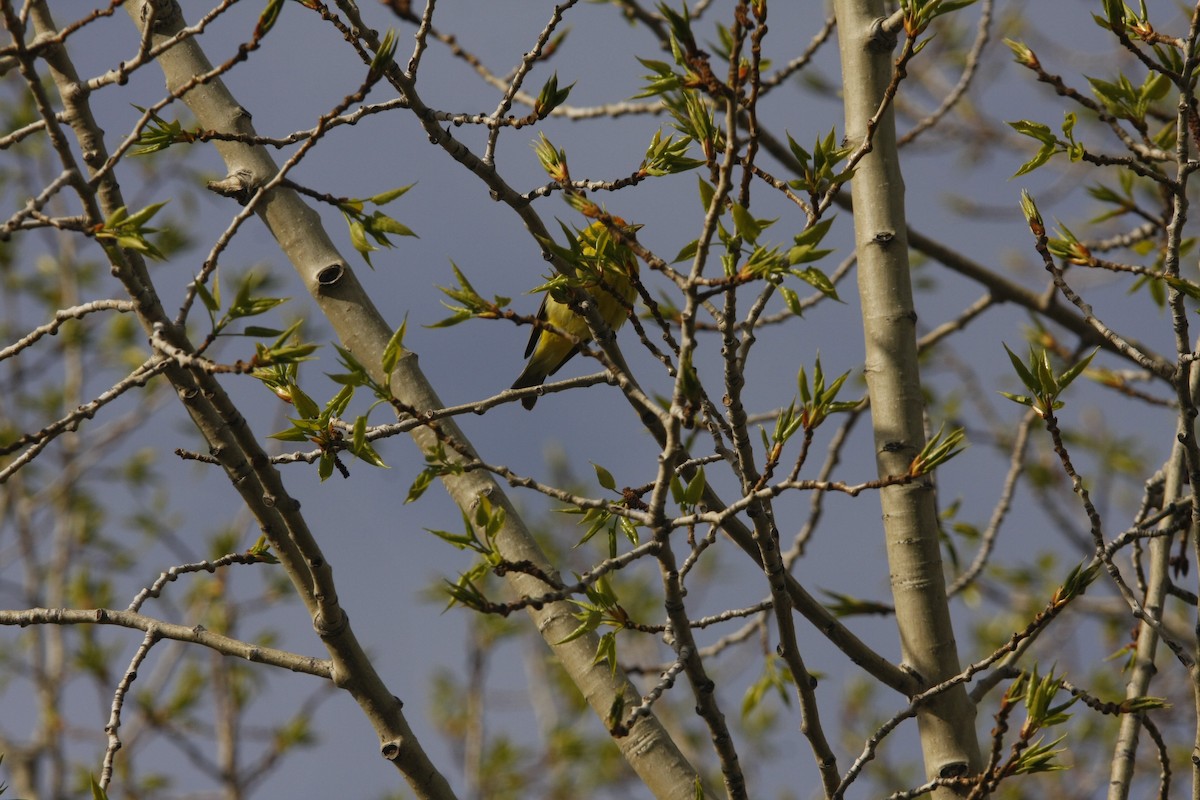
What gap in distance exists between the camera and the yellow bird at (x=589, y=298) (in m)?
2.39

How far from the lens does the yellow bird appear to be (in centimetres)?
239

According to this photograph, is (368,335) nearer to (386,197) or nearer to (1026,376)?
(386,197)

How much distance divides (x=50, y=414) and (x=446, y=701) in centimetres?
419

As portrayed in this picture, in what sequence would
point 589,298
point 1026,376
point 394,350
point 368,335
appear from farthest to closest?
point 368,335, point 589,298, point 1026,376, point 394,350

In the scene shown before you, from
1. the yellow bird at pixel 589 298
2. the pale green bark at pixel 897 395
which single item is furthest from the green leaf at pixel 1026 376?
the yellow bird at pixel 589 298

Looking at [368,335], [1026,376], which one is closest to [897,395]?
[1026,376]

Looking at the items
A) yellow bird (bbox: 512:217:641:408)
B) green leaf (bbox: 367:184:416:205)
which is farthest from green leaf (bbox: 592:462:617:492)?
green leaf (bbox: 367:184:416:205)

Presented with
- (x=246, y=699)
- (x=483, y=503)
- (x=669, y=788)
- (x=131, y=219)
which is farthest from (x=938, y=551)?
(x=246, y=699)

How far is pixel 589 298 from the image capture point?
2.83 metres

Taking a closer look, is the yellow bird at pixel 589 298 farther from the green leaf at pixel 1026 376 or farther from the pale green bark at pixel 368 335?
the green leaf at pixel 1026 376

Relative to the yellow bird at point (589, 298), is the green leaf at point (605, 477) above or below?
below

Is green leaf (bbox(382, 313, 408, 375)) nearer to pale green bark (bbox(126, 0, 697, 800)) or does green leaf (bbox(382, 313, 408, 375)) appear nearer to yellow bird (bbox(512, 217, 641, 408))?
yellow bird (bbox(512, 217, 641, 408))

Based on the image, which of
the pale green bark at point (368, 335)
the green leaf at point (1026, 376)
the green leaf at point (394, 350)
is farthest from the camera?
the pale green bark at point (368, 335)

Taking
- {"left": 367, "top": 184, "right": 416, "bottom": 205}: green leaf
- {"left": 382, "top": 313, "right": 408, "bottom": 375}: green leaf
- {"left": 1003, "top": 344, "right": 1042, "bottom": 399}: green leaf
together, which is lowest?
{"left": 1003, "top": 344, "right": 1042, "bottom": 399}: green leaf
